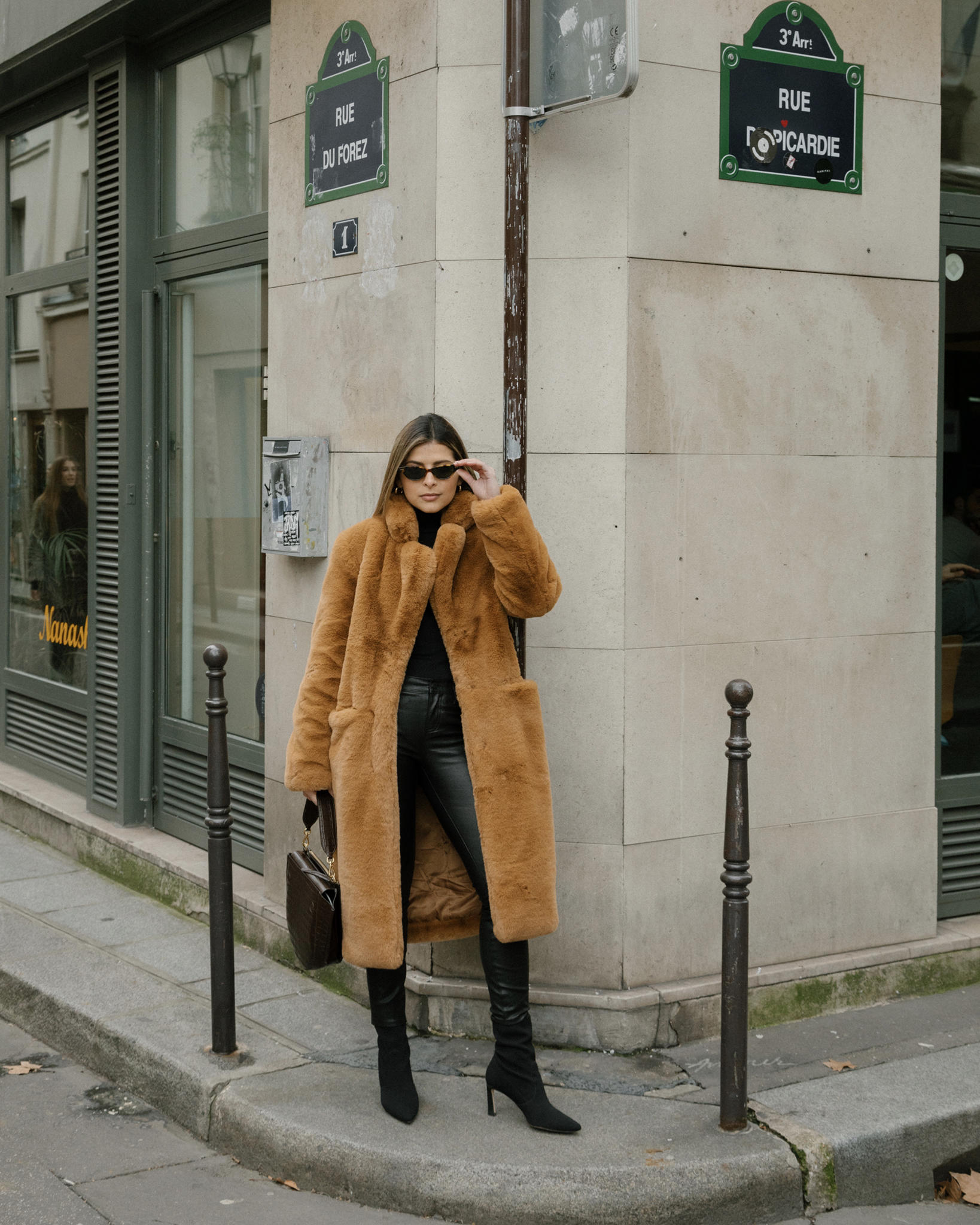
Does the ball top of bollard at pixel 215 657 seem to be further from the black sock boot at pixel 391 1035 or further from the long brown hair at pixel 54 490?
the long brown hair at pixel 54 490

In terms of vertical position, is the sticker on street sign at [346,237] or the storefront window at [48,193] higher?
the storefront window at [48,193]

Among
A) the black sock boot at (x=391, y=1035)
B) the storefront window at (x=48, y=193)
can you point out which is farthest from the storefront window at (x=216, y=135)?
the black sock boot at (x=391, y=1035)

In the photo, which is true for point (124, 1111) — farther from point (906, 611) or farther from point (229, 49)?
point (229, 49)

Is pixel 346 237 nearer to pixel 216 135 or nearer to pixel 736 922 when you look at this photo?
pixel 216 135

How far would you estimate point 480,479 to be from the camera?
168 inches

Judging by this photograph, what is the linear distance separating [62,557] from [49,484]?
462mm

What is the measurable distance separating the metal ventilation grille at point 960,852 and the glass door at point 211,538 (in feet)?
9.28

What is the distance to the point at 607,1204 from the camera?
383cm

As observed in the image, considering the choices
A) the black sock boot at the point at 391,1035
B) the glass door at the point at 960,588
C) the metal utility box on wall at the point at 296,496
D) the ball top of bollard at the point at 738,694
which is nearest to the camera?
the ball top of bollard at the point at 738,694

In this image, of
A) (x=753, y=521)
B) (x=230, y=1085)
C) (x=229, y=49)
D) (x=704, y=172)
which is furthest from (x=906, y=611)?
(x=229, y=49)

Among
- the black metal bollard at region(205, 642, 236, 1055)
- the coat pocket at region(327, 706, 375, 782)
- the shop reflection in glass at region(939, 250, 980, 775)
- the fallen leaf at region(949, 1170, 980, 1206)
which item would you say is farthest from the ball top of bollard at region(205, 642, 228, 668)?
the shop reflection in glass at region(939, 250, 980, 775)

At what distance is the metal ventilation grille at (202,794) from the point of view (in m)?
6.38

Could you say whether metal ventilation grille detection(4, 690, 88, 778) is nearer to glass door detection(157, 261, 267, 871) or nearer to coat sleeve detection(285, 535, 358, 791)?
glass door detection(157, 261, 267, 871)

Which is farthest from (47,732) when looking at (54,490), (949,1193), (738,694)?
(949,1193)
